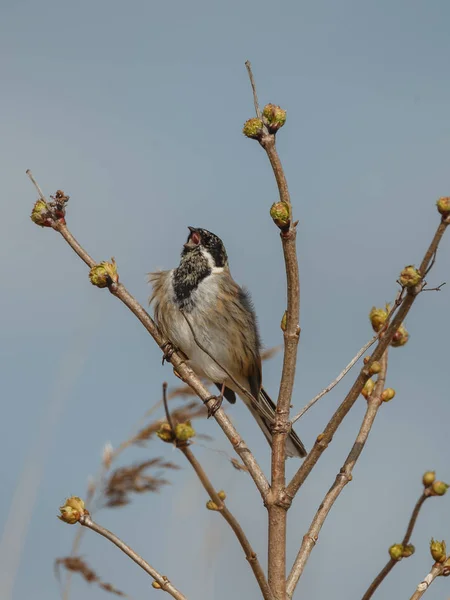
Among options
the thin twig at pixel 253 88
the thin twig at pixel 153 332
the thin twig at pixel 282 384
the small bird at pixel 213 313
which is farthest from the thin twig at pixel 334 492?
the small bird at pixel 213 313

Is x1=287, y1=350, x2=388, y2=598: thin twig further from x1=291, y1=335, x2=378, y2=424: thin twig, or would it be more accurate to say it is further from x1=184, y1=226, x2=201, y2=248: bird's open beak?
x1=184, y1=226, x2=201, y2=248: bird's open beak

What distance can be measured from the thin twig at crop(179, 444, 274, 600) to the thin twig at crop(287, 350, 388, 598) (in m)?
0.18

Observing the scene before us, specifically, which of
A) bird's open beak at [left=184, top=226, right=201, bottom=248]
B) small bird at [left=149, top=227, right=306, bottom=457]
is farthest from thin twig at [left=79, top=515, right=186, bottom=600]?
bird's open beak at [left=184, top=226, right=201, bottom=248]

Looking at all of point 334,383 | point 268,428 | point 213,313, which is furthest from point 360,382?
point 213,313

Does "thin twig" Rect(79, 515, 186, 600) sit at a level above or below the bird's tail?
below

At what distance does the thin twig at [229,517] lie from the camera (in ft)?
4.97

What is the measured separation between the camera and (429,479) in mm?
1922

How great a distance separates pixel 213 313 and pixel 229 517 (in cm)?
272

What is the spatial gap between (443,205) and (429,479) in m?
0.59

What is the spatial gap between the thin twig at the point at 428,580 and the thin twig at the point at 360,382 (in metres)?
0.35

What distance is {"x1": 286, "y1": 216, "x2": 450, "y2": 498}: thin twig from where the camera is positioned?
5.77ft

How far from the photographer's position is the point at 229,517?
165 centimetres

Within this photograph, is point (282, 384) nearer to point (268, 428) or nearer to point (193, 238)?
point (268, 428)

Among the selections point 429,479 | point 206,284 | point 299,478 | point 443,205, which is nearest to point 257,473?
point 299,478
